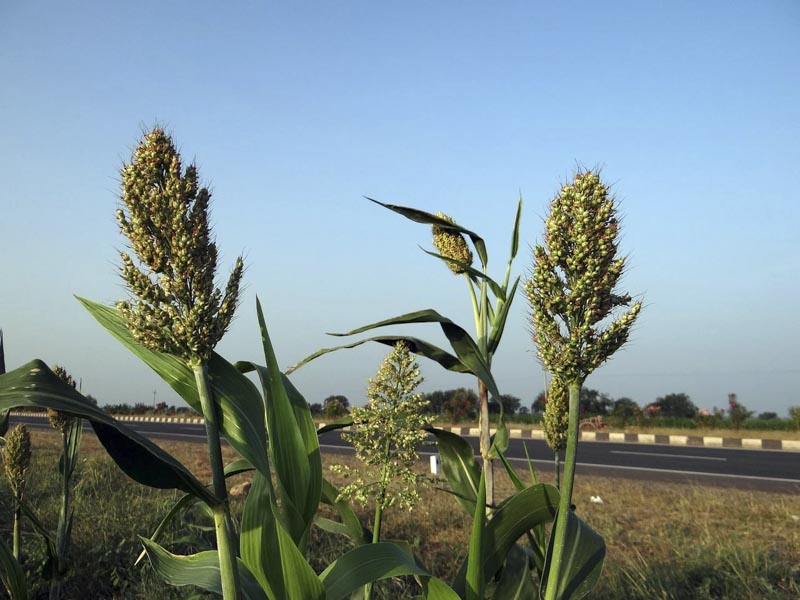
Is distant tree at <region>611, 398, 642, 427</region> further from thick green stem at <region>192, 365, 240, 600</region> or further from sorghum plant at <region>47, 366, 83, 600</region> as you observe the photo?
thick green stem at <region>192, 365, 240, 600</region>

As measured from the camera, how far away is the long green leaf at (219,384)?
73.8 inches

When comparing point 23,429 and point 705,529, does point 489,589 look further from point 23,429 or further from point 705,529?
point 705,529

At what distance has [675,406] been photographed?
25125 mm

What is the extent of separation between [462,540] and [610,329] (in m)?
3.79

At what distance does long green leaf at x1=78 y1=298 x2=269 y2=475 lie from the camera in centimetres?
187

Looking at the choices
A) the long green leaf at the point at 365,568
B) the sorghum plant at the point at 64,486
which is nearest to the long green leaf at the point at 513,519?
the long green leaf at the point at 365,568

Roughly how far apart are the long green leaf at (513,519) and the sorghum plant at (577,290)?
8.6 inches

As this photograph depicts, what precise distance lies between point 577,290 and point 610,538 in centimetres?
417

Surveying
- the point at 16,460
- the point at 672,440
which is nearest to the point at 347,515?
the point at 16,460

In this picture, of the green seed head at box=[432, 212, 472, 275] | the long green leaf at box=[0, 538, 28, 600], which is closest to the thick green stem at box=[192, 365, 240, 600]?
the long green leaf at box=[0, 538, 28, 600]

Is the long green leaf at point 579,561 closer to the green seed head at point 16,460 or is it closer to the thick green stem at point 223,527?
the thick green stem at point 223,527

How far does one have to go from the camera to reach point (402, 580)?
3.87 m

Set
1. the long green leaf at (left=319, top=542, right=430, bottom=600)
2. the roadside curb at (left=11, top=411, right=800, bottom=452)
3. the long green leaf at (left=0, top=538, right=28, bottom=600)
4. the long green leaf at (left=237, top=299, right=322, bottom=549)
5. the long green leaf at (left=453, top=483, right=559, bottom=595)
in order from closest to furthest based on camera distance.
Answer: the long green leaf at (left=237, top=299, right=322, bottom=549)
the long green leaf at (left=319, top=542, right=430, bottom=600)
the long green leaf at (left=0, top=538, right=28, bottom=600)
the long green leaf at (left=453, top=483, right=559, bottom=595)
the roadside curb at (left=11, top=411, right=800, bottom=452)

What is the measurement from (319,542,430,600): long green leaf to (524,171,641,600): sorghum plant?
46 centimetres
